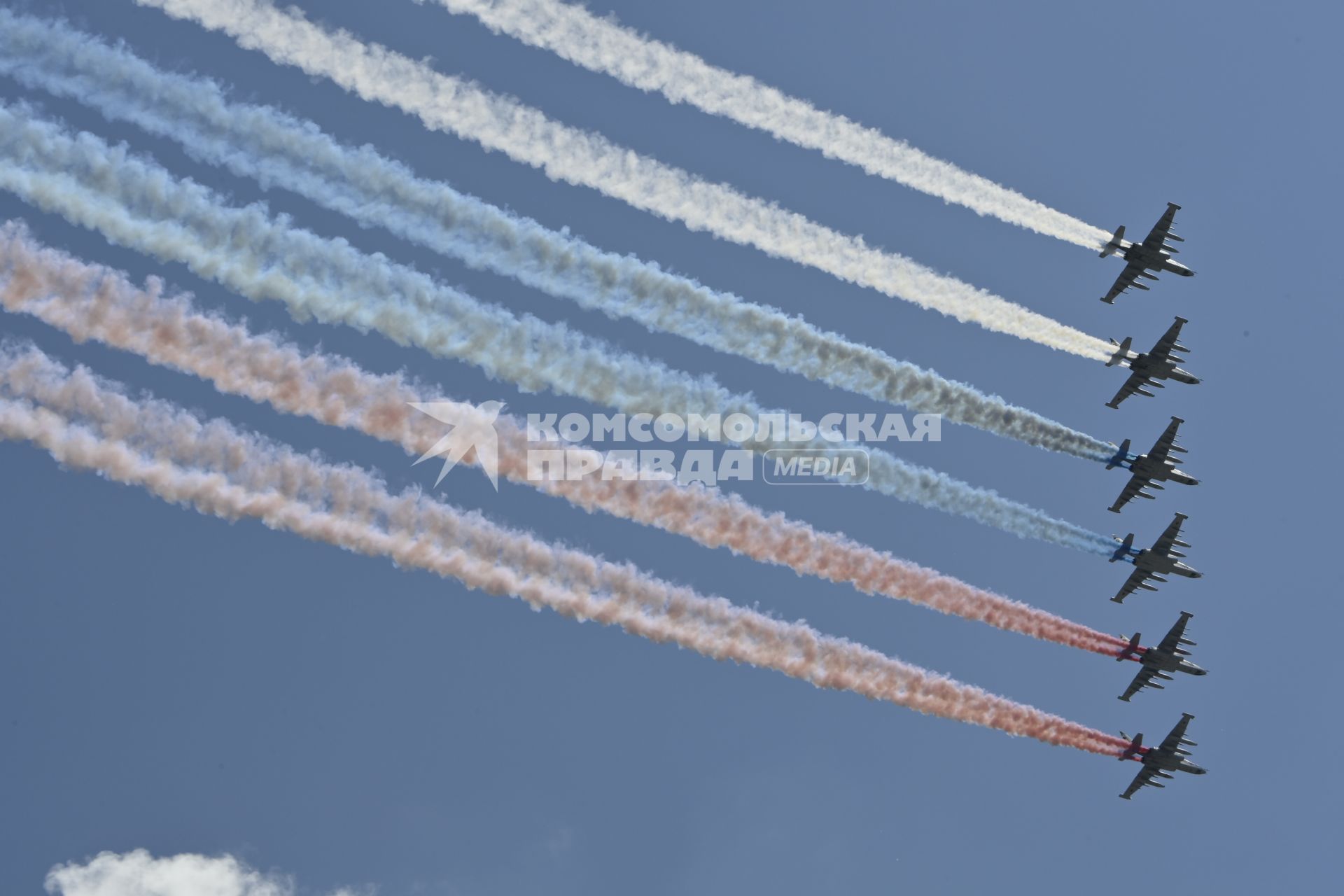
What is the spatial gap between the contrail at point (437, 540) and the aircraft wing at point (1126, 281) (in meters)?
14.2

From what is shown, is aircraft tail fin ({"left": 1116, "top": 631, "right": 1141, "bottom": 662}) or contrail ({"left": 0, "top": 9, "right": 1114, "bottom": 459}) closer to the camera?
contrail ({"left": 0, "top": 9, "right": 1114, "bottom": 459})

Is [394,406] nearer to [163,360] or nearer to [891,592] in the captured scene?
[163,360]

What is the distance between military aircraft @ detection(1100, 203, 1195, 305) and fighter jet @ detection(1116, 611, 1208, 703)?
1270cm

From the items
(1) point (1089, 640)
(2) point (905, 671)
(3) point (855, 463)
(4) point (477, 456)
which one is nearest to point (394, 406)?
(4) point (477, 456)

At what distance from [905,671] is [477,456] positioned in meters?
16.7

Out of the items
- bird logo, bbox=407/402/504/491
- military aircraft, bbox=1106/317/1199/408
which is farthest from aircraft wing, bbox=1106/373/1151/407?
bird logo, bbox=407/402/504/491

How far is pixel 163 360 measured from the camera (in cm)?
3625

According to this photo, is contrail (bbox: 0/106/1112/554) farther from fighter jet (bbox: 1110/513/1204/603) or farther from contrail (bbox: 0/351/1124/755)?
fighter jet (bbox: 1110/513/1204/603)

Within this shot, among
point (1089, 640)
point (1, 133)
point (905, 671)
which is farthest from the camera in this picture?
point (1089, 640)

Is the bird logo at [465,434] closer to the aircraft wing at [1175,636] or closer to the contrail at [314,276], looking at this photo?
the contrail at [314,276]

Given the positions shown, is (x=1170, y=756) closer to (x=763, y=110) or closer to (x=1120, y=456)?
(x=1120, y=456)

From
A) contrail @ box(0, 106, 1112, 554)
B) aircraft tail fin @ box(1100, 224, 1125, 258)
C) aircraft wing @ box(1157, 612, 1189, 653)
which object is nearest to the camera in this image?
contrail @ box(0, 106, 1112, 554)

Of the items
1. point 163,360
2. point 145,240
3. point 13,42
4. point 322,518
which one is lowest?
point 322,518

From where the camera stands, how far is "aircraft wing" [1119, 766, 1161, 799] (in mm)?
61969
